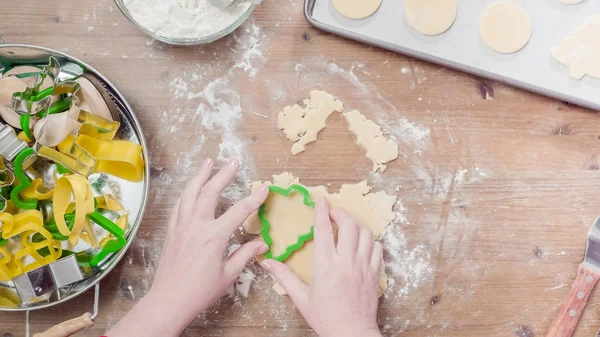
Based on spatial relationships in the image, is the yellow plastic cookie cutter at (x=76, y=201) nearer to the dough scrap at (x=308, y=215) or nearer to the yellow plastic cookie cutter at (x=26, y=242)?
the yellow plastic cookie cutter at (x=26, y=242)

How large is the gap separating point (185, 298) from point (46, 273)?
0.73 ft

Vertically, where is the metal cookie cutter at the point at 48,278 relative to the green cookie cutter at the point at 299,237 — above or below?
below

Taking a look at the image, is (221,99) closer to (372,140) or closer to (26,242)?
(372,140)

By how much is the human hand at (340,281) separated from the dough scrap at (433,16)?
335 mm

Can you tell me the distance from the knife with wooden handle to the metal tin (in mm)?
671

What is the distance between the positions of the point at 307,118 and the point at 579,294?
0.51m

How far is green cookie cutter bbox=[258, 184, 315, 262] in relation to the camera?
870 mm

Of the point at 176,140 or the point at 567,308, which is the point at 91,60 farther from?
the point at 567,308

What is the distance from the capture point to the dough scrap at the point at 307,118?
36.1 inches

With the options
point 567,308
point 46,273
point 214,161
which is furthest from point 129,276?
point 567,308

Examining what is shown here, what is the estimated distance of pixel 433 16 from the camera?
0.91 meters

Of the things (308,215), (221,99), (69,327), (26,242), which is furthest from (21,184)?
(308,215)

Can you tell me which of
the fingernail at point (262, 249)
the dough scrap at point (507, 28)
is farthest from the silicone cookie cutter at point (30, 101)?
the dough scrap at point (507, 28)

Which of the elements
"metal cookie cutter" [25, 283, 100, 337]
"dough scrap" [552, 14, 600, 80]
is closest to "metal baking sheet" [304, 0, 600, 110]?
"dough scrap" [552, 14, 600, 80]
